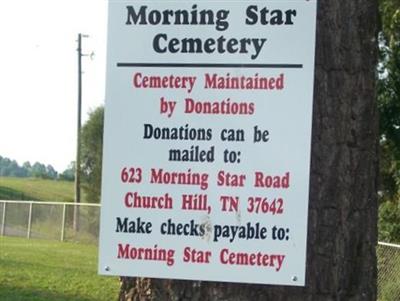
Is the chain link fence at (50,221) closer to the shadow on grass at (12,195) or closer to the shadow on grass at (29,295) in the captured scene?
the shadow on grass at (29,295)

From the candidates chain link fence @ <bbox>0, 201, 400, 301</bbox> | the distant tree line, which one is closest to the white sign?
chain link fence @ <bbox>0, 201, 400, 301</bbox>

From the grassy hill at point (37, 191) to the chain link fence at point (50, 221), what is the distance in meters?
21.8

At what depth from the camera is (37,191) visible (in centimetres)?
6819

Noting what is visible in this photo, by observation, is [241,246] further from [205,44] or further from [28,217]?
[28,217]

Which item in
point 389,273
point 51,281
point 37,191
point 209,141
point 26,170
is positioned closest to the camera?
point 209,141

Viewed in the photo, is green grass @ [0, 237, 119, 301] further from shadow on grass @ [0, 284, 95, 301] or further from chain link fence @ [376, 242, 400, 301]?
chain link fence @ [376, 242, 400, 301]

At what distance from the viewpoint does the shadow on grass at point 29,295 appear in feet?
39.3

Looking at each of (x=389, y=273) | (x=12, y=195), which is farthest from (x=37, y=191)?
(x=389, y=273)

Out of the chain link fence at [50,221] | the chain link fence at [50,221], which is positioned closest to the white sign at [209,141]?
the chain link fence at [50,221]

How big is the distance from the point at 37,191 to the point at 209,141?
6678cm

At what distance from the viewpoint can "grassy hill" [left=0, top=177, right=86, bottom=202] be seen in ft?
206

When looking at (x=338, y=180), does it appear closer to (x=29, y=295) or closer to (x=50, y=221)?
(x=29, y=295)

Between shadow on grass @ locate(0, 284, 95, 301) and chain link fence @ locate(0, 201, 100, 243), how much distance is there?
1569 cm

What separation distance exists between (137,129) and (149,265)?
448mm
